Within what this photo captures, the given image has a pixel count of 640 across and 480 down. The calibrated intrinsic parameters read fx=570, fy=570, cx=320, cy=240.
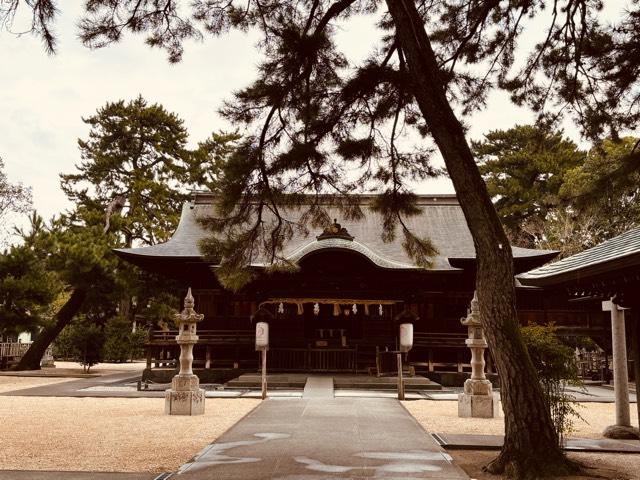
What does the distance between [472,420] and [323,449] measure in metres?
4.06

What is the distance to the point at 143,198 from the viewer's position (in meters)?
28.7

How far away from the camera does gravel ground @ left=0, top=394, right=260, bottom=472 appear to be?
19.5 ft

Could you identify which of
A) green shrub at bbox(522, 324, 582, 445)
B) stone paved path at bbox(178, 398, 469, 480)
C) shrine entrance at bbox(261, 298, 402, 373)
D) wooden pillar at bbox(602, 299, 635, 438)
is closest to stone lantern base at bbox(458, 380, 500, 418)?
stone paved path at bbox(178, 398, 469, 480)

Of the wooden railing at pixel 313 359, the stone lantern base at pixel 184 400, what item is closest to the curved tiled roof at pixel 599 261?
the stone lantern base at pixel 184 400

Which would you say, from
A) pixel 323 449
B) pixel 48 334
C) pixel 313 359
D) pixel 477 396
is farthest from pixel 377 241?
pixel 323 449

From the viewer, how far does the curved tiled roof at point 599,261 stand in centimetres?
552

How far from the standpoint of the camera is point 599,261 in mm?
5879

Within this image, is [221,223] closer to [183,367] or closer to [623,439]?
[183,367]

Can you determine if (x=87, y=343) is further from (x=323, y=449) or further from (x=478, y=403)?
(x=323, y=449)

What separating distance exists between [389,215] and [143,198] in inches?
898

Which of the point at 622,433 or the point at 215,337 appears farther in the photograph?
the point at 215,337

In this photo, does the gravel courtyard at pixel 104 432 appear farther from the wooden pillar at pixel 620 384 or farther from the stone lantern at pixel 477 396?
the wooden pillar at pixel 620 384

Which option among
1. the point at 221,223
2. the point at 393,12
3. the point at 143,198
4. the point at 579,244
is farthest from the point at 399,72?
the point at 143,198

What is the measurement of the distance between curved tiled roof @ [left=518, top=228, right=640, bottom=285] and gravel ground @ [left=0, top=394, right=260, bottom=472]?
15.1ft
